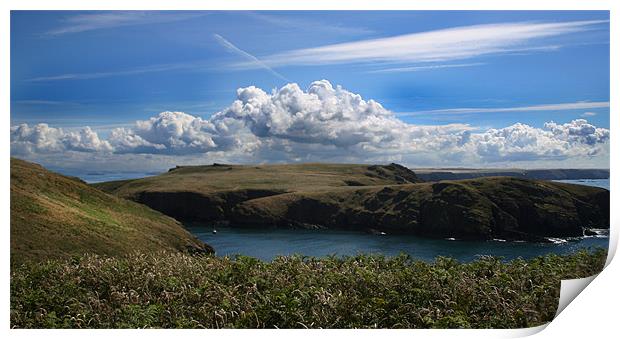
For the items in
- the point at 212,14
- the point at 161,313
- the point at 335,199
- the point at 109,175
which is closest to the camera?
the point at 161,313

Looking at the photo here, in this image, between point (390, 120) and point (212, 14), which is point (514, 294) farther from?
point (212, 14)

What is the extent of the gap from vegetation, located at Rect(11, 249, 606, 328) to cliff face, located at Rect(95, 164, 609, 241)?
158cm

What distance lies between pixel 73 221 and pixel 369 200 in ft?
15.5

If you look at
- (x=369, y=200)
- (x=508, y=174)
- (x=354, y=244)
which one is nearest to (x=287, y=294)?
(x=354, y=244)

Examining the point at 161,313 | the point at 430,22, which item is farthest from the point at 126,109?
the point at 430,22

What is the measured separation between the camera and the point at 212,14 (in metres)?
9.77

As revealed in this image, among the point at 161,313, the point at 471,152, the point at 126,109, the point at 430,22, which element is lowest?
the point at 161,313

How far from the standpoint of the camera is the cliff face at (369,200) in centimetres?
1074

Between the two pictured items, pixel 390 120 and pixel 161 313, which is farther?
pixel 390 120

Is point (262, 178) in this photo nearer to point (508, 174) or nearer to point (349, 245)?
point (349, 245)

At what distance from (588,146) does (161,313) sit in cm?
670

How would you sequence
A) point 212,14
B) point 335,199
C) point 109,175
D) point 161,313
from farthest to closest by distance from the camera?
point 335,199
point 109,175
point 212,14
point 161,313

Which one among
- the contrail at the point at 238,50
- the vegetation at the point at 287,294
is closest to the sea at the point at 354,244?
the vegetation at the point at 287,294

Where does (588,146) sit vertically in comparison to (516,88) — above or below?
below
